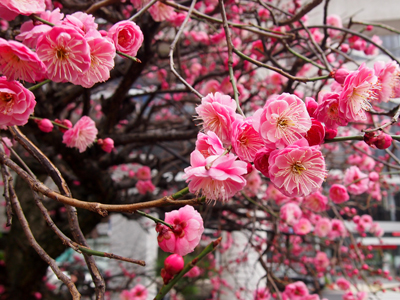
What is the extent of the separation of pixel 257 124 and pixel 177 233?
0.87ft

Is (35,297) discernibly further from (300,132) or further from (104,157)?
(300,132)

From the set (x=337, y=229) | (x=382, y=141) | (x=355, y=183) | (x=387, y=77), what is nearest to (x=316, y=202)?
(x=355, y=183)

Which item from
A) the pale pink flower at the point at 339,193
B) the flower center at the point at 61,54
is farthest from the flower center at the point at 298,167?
the pale pink flower at the point at 339,193

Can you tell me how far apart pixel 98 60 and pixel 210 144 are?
341 mm

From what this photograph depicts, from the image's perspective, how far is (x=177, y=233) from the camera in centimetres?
60

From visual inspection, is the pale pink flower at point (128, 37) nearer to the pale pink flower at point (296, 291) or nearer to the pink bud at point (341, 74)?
the pink bud at point (341, 74)

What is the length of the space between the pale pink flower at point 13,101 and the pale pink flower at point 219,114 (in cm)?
39

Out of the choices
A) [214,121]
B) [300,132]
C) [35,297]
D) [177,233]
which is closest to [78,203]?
[177,233]

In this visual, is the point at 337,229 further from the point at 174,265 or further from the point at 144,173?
the point at 174,265

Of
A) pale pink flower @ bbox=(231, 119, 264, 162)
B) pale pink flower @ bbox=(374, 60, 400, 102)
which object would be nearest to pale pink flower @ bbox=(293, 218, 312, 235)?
pale pink flower @ bbox=(374, 60, 400, 102)

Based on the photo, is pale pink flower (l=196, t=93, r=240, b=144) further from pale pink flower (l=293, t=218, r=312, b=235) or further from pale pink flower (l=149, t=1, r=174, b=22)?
pale pink flower (l=293, t=218, r=312, b=235)

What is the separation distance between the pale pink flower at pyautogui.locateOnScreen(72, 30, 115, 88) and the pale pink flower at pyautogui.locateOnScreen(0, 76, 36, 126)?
115 mm

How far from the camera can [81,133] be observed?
4.16 feet

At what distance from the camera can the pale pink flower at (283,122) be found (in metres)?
0.55
